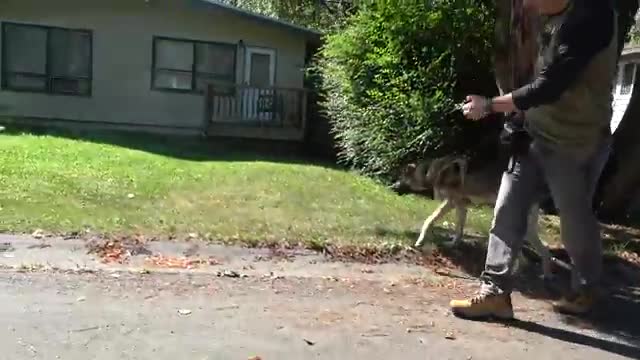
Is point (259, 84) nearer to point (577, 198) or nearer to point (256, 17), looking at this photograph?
point (256, 17)

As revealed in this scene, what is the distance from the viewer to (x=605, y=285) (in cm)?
638

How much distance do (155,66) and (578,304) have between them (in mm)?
16486

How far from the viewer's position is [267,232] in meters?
7.86

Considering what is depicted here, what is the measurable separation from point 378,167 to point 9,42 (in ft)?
38.3

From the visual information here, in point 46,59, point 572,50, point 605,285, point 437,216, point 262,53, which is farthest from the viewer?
point 262,53

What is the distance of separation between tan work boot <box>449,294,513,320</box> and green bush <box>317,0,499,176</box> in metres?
5.24

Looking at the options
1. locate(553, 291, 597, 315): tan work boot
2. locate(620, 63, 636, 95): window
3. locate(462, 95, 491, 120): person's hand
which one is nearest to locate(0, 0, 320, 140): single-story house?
locate(620, 63, 636, 95): window

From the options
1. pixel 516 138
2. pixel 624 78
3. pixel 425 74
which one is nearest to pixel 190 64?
pixel 425 74

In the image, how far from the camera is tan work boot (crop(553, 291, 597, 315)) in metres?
5.04

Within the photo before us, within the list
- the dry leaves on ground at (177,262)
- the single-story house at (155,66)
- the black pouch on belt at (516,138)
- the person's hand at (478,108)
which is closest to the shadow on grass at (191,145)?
the single-story house at (155,66)

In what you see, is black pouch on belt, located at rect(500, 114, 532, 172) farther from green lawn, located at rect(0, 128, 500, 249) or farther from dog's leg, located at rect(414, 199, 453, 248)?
green lawn, located at rect(0, 128, 500, 249)

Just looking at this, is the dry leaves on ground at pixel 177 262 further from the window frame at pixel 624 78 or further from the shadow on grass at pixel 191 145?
the window frame at pixel 624 78

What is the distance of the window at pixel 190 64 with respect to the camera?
66.1 feet

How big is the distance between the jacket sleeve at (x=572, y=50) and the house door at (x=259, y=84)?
15001 mm
